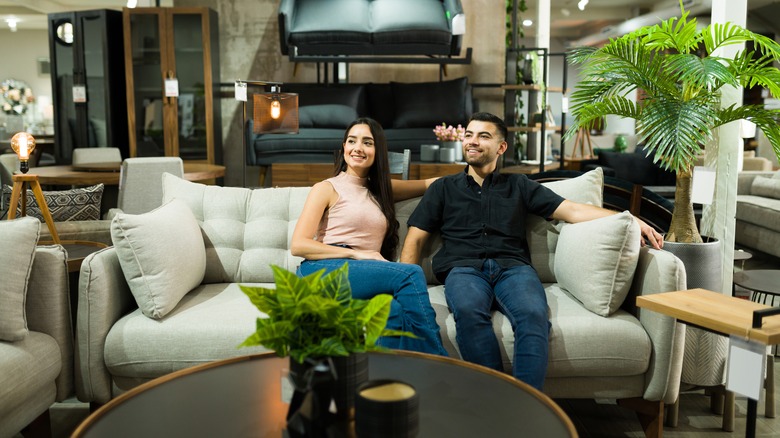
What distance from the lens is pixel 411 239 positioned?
2828mm

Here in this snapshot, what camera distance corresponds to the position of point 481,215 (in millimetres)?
2773

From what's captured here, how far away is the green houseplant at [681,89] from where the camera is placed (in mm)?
2744

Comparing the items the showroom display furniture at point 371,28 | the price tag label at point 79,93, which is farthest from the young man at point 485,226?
the price tag label at point 79,93

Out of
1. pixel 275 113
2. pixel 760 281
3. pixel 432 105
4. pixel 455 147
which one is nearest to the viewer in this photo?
pixel 760 281

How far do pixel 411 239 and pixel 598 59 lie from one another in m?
1.20

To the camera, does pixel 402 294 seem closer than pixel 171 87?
Yes

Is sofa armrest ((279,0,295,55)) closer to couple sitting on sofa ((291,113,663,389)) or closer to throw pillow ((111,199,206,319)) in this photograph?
couple sitting on sofa ((291,113,663,389))

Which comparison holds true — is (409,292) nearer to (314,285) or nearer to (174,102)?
(314,285)

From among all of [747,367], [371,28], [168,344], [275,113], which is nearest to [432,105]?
[371,28]

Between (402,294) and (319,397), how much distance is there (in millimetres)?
1020

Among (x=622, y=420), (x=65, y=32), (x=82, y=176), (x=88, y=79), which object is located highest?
(x=65, y=32)

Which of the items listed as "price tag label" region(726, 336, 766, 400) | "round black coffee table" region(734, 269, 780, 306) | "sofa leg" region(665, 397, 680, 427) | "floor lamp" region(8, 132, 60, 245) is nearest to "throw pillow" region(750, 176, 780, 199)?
"round black coffee table" region(734, 269, 780, 306)

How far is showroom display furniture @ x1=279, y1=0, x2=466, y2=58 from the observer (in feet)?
18.5

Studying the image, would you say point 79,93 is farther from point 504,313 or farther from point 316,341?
point 316,341
